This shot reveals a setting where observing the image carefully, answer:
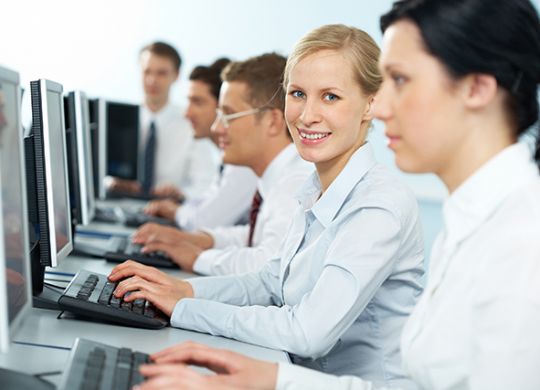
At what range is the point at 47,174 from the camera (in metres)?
1.78

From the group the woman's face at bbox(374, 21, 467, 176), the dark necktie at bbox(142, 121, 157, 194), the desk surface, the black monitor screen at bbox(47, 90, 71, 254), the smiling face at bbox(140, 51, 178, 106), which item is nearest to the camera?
the woman's face at bbox(374, 21, 467, 176)

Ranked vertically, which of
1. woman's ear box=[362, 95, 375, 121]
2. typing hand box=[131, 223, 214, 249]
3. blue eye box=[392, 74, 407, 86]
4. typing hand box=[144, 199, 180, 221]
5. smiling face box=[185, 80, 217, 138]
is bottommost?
typing hand box=[144, 199, 180, 221]

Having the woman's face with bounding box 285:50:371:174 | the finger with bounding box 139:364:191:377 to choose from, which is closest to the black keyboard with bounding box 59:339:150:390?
the finger with bounding box 139:364:191:377

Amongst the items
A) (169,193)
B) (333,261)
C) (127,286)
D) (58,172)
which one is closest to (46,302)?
(127,286)

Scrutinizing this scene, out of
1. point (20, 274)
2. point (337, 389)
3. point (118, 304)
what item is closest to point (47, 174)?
point (118, 304)

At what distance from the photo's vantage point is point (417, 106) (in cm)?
132

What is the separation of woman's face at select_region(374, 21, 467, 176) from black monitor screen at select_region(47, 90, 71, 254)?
2.77 ft

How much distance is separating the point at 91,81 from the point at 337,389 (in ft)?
16.0

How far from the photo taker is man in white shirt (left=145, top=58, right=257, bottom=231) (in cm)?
363

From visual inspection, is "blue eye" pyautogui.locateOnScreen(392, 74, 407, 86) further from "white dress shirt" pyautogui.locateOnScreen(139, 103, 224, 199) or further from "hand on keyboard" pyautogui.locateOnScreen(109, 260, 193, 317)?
"white dress shirt" pyautogui.locateOnScreen(139, 103, 224, 199)

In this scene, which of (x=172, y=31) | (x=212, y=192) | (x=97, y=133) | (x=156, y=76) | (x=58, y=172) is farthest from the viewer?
(x=172, y=31)

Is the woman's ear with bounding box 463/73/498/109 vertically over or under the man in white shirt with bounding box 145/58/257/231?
over

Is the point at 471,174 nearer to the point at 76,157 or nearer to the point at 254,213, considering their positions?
the point at 76,157

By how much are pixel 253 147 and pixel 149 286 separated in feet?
3.95
